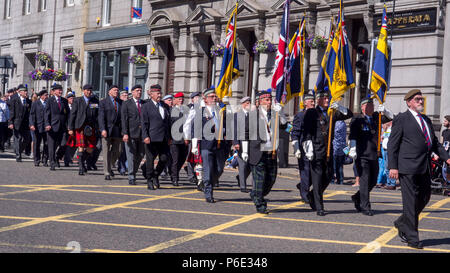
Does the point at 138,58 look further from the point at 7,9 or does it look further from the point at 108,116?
the point at 7,9

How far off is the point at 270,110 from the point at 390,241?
3217 millimetres

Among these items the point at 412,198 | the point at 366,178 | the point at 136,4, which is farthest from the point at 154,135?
the point at 136,4

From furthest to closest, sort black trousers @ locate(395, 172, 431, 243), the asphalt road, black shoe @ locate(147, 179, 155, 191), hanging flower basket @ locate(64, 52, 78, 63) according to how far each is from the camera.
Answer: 1. hanging flower basket @ locate(64, 52, 78, 63)
2. black shoe @ locate(147, 179, 155, 191)
3. black trousers @ locate(395, 172, 431, 243)
4. the asphalt road

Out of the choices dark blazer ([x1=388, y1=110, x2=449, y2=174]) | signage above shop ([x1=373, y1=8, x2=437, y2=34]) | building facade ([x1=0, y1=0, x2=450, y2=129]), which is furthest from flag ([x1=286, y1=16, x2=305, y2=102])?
building facade ([x1=0, y1=0, x2=450, y2=129])

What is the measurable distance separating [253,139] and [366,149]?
5.87 feet

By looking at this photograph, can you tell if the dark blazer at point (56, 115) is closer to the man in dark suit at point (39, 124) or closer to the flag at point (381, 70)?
the man in dark suit at point (39, 124)

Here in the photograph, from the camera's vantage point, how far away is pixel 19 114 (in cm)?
1817

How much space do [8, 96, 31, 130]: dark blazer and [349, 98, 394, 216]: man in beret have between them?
10918mm

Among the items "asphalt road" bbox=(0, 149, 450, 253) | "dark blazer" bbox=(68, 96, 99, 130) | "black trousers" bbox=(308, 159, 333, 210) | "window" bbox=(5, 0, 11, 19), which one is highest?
"window" bbox=(5, 0, 11, 19)

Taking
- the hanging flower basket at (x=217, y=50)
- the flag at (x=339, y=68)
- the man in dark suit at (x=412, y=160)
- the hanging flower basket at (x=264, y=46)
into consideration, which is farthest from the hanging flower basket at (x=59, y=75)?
the man in dark suit at (x=412, y=160)

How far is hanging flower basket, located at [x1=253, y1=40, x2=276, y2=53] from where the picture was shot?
75.6 ft

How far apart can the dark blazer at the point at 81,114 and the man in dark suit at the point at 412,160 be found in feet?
28.4

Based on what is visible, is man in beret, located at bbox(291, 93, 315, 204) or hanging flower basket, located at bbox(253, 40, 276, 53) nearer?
man in beret, located at bbox(291, 93, 315, 204)

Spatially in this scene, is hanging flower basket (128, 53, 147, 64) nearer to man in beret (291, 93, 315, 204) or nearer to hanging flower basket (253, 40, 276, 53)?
Answer: hanging flower basket (253, 40, 276, 53)
